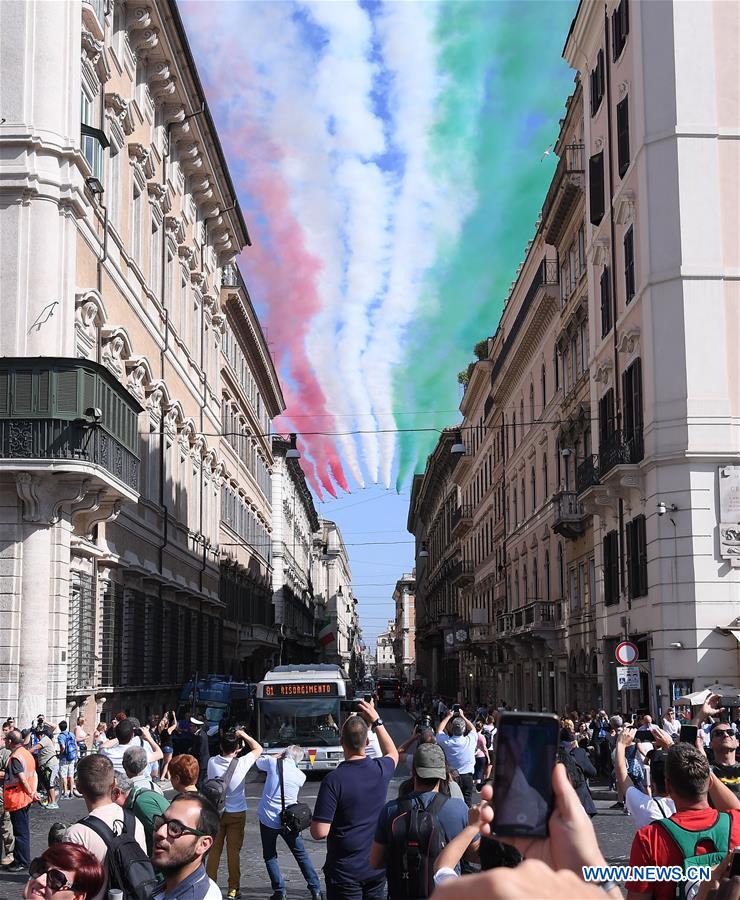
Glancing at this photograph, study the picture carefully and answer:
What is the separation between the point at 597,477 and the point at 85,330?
45.0 feet

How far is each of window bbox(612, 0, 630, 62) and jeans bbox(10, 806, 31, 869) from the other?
78.3 ft

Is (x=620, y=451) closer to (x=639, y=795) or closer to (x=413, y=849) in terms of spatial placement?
(x=639, y=795)

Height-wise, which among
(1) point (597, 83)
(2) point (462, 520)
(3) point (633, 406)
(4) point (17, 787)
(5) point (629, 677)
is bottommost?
(4) point (17, 787)

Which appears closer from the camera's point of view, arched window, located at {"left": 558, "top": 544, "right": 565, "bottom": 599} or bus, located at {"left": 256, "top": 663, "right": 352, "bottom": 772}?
bus, located at {"left": 256, "top": 663, "right": 352, "bottom": 772}

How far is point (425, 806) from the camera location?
24.5 ft

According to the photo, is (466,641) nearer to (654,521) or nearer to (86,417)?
(654,521)

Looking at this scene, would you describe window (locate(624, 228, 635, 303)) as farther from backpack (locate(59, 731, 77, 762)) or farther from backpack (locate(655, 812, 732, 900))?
backpack (locate(655, 812, 732, 900))

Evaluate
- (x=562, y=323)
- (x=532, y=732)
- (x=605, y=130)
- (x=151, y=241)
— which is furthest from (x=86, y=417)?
(x=562, y=323)

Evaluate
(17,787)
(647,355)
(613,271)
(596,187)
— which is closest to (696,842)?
(17,787)

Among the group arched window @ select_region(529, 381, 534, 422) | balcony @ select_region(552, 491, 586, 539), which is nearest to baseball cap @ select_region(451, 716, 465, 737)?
balcony @ select_region(552, 491, 586, 539)

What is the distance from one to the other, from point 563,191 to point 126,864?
3731cm

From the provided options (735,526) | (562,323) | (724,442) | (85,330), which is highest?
(562,323)

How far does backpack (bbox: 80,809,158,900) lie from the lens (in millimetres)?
6938

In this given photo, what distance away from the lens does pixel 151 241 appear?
119 feet
